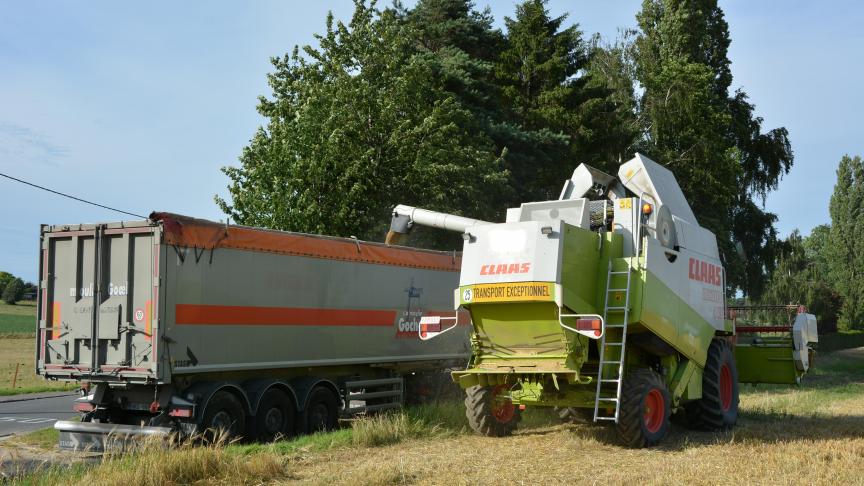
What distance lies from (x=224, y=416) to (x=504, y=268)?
4425 mm

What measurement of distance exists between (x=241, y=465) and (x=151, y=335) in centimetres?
326

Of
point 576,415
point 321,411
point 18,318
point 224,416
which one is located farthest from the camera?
point 18,318

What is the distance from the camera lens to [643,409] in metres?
10.6

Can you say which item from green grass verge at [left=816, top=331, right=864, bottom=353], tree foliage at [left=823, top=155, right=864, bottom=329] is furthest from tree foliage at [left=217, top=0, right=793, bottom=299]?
Answer: tree foliage at [left=823, top=155, right=864, bottom=329]

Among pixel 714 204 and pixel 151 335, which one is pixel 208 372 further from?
pixel 714 204

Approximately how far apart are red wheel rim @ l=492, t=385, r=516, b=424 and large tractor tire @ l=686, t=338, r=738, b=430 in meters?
2.78

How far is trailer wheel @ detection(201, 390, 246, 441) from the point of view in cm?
1155

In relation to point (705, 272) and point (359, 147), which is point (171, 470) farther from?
point (359, 147)

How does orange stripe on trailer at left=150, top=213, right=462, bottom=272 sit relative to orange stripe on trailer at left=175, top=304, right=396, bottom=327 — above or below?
above

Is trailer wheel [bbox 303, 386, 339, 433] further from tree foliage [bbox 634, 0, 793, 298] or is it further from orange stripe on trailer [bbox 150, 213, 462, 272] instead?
tree foliage [bbox 634, 0, 793, 298]

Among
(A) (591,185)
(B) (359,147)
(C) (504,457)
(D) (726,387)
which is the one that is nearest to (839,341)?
(B) (359,147)

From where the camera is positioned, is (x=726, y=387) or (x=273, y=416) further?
(x=726, y=387)

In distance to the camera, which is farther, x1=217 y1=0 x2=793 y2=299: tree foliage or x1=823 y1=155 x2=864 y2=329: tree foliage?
x1=823 y1=155 x2=864 y2=329: tree foliage

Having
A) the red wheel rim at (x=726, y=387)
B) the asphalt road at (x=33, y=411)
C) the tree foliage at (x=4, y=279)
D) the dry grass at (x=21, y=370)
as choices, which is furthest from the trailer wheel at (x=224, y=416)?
the tree foliage at (x=4, y=279)
